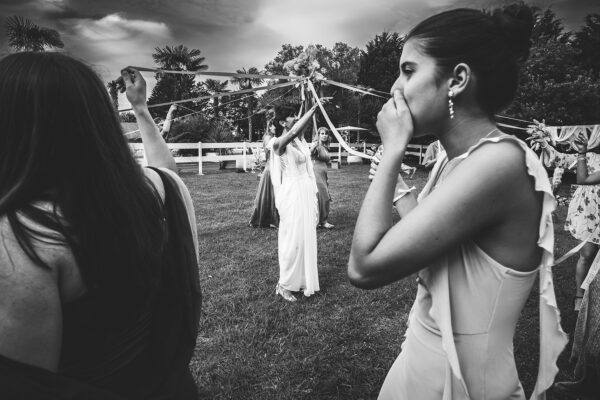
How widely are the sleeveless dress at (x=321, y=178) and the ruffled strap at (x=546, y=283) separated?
788 centimetres

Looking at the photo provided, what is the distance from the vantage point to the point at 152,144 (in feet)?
5.86

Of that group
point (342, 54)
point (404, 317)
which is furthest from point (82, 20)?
point (342, 54)

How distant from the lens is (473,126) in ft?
3.83

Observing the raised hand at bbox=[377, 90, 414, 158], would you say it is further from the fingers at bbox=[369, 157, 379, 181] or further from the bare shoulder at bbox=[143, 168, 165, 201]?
the bare shoulder at bbox=[143, 168, 165, 201]

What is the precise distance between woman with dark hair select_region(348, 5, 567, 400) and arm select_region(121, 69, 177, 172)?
118cm

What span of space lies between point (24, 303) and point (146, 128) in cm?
114

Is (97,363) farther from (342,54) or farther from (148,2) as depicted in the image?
(342,54)

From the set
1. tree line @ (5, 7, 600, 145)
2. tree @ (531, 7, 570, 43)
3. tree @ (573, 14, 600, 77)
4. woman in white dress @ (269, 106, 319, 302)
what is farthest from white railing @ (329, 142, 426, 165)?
woman in white dress @ (269, 106, 319, 302)

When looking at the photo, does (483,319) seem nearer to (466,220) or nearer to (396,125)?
(466,220)

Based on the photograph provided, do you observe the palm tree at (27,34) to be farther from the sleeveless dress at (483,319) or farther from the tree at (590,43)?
the tree at (590,43)

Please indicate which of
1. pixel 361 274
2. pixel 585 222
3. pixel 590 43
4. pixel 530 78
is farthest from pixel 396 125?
pixel 590 43

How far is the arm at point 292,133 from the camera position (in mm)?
5078

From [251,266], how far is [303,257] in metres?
1.49

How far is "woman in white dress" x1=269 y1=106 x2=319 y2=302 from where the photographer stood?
5.06 metres
